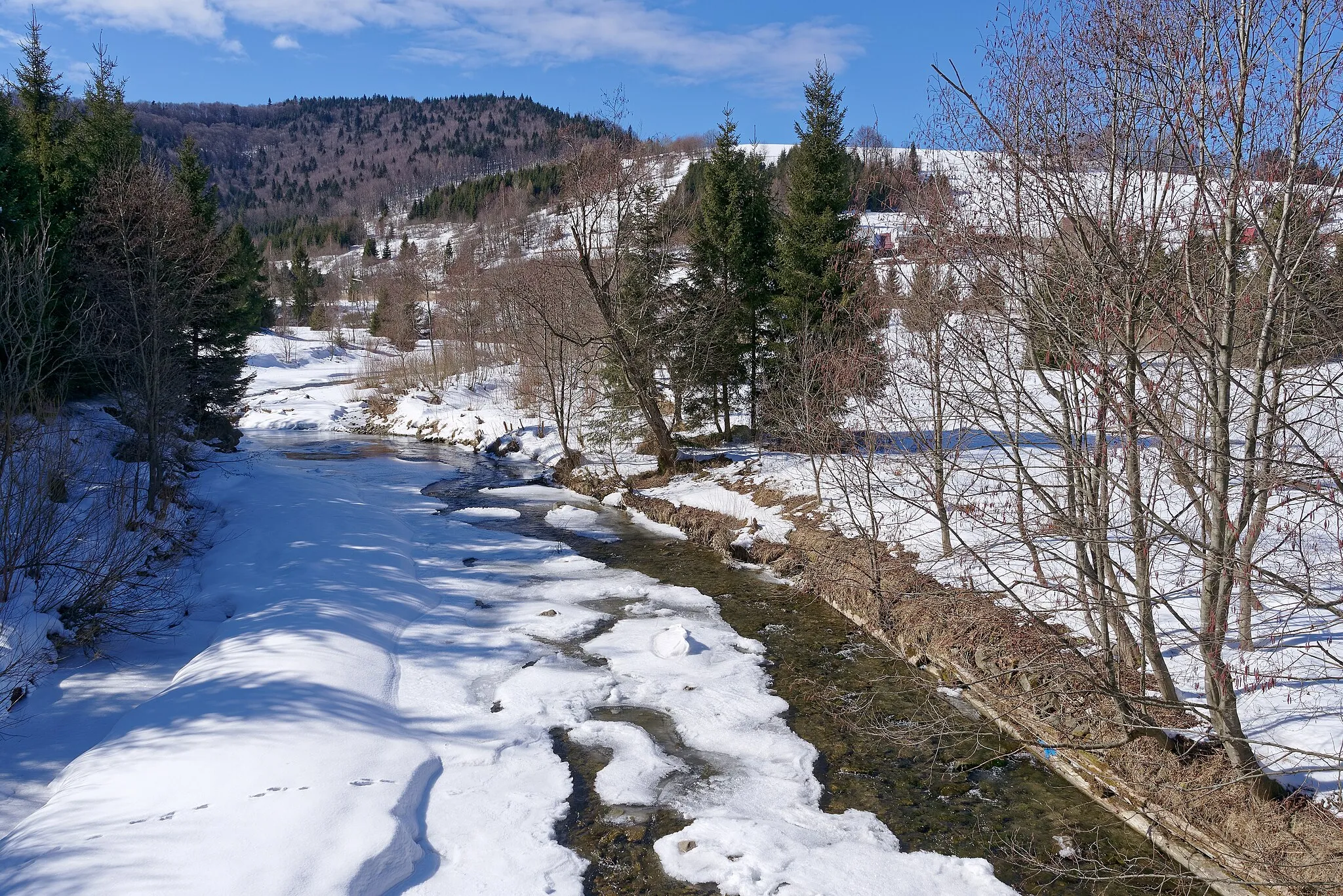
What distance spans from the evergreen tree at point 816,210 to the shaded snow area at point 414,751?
32.2ft

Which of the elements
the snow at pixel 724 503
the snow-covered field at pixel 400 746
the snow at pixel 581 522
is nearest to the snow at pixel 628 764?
the snow-covered field at pixel 400 746

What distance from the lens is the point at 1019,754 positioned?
8.30 m

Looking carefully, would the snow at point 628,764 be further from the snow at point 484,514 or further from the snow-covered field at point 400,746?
the snow at point 484,514

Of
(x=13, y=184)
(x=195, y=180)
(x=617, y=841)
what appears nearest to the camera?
(x=617, y=841)

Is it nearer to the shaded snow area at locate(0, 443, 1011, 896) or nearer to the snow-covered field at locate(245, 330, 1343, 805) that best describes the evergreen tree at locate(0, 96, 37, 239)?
the shaded snow area at locate(0, 443, 1011, 896)

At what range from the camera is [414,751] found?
790 cm

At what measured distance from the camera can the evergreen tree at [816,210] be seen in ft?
63.7

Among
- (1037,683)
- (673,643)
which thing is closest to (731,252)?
(673,643)

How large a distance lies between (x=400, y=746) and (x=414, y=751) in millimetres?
168

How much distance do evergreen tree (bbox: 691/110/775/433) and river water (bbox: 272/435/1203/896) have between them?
11296 mm

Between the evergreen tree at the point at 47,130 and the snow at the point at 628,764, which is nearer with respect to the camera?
the snow at the point at 628,764

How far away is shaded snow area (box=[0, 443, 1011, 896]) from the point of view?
19.8 feet

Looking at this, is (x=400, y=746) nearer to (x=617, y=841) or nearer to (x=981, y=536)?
(x=617, y=841)

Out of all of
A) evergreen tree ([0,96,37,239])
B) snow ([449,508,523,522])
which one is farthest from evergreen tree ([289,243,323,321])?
snow ([449,508,523,522])
